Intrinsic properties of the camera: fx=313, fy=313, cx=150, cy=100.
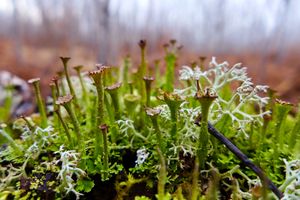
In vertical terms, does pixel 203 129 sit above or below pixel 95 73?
below

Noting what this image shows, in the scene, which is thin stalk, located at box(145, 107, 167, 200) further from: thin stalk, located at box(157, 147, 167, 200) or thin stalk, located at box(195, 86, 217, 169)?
thin stalk, located at box(195, 86, 217, 169)

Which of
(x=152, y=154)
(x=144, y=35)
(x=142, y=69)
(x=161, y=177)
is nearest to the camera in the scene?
(x=161, y=177)

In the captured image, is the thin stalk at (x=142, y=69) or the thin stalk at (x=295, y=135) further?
the thin stalk at (x=142, y=69)

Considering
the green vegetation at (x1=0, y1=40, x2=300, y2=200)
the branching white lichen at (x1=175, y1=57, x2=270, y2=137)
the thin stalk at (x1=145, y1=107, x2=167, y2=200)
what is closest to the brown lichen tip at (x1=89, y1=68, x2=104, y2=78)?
the green vegetation at (x1=0, y1=40, x2=300, y2=200)

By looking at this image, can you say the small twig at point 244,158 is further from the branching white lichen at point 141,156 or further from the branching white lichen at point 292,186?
the branching white lichen at point 141,156

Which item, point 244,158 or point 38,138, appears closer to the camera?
point 244,158

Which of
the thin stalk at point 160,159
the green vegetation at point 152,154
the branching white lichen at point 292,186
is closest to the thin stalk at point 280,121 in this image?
the green vegetation at point 152,154

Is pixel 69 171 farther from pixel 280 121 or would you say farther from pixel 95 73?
pixel 280 121

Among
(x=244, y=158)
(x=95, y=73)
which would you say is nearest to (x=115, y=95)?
(x=95, y=73)

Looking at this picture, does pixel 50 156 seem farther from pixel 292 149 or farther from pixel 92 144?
pixel 292 149

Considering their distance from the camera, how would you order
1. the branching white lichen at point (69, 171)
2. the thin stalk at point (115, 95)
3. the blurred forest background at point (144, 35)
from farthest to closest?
the blurred forest background at point (144, 35), the thin stalk at point (115, 95), the branching white lichen at point (69, 171)

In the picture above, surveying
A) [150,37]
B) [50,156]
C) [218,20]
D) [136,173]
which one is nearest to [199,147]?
[136,173]

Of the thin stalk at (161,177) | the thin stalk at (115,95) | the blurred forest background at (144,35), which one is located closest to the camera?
the thin stalk at (161,177)
